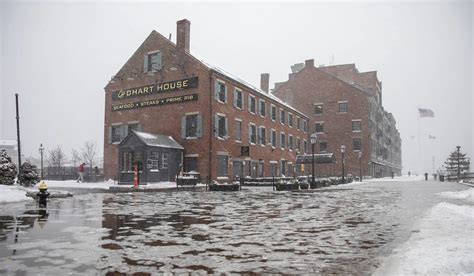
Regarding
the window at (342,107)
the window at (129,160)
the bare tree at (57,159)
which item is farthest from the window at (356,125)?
the bare tree at (57,159)

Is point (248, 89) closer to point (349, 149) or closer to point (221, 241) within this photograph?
point (349, 149)

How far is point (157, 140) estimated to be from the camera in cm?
2942

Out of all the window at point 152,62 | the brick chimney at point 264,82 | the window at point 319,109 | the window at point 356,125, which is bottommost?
the window at point 356,125

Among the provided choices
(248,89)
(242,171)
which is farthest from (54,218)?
(248,89)

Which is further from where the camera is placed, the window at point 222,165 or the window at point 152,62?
the window at point 152,62

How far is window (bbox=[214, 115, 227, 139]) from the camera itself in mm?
31297

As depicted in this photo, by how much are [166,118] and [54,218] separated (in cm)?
2330

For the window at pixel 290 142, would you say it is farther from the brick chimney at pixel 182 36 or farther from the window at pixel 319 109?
the brick chimney at pixel 182 36

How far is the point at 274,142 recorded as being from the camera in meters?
42.5

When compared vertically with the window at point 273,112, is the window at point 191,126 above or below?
below

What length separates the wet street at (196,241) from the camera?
16.8 ft

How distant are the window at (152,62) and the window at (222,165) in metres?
9.88

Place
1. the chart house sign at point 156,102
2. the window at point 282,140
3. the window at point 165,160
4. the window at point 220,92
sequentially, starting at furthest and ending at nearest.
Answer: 1. the window at point 282,140
2. the chart house sign at point 156,102
3. the window at point 220,92
4. the window at point 165,160

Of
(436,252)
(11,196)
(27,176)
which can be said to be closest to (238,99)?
(27,176)
